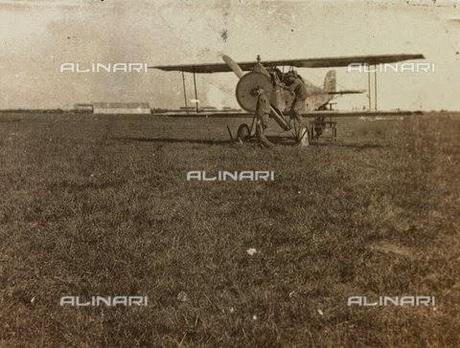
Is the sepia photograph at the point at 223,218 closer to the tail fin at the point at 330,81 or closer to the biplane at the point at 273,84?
the biplane at the point at 273,84

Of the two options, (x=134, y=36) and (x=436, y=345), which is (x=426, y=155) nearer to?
(x=134, y=36)

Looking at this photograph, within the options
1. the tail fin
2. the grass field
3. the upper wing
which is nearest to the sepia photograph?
the grass field

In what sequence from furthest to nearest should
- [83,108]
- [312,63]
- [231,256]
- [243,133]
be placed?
[83,108], [312,63], [243,133], [231,256]

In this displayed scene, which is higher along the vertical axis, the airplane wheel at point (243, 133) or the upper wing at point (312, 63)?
the upper wing at point (312, 63)

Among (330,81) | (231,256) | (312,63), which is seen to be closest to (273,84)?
(312,63)

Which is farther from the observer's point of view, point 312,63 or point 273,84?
point 312,63

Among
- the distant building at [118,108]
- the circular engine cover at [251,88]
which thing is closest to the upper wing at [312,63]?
the circular engine cover at [251,88]

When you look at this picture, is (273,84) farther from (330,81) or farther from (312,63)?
(330,81)
